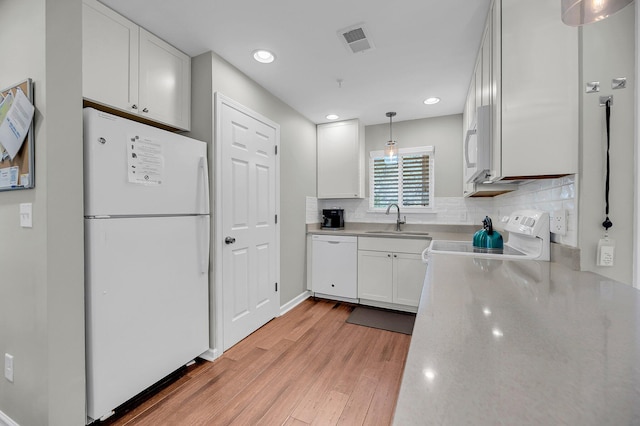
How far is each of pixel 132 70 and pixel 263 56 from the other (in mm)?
923

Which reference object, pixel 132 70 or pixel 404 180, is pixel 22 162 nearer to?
pixel 132 70

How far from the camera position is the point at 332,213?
373 centimetres

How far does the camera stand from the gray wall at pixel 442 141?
3410mm

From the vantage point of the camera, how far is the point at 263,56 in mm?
2150

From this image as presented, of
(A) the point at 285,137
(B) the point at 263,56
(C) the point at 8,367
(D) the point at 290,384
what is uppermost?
(B) the point at 263,56

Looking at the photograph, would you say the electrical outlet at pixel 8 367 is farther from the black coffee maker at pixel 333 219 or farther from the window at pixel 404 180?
the window at pixel 404 180

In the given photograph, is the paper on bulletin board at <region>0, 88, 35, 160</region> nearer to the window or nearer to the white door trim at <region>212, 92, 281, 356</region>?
the white door trim at <region>212, 92, 281, 356</region>

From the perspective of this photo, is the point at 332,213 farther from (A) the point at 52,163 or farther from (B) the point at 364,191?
(A) the point at 52,163

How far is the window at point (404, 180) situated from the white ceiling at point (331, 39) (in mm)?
920

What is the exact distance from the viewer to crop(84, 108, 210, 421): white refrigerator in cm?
143

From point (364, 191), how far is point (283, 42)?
2.27 meters

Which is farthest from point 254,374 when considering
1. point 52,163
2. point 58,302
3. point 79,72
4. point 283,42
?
point 283,42

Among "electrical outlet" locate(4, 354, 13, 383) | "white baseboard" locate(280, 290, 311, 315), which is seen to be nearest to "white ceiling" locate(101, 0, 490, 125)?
"electrical outlet" locate(4, 354, 13, 383)

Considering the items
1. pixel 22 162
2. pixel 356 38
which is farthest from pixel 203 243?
pixel 356 38
